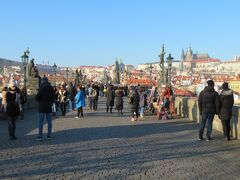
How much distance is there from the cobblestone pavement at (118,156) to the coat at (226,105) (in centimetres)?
68

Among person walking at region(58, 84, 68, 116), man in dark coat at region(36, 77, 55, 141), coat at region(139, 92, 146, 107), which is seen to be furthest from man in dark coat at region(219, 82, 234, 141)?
person walking at region(58, 84, 68, 116)

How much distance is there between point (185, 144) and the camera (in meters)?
11.2

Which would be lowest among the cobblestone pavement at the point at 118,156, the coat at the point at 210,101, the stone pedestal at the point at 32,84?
the cobblestone pavement at the point at 118,156

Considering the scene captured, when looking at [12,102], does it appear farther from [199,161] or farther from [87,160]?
[199,161]

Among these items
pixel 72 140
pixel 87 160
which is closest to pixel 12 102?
pixel 72 140

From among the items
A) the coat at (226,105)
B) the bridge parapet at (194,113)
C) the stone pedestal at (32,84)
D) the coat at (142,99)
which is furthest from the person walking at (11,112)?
the stone pedestal at (32,84)

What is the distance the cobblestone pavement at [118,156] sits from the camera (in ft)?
24.7

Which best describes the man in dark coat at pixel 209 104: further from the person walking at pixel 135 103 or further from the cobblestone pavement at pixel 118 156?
the person walking at pixel 135 103

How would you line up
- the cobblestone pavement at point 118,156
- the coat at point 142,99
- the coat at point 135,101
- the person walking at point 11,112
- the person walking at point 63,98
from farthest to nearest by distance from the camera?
the person walking at point 63,98
the coat at point 142,99
the coat at point 135,101
the person walking at point 11,112
the cobblestone pavement at point 118,156

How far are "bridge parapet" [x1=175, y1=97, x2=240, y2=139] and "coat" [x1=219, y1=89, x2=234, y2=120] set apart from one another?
1.93ft

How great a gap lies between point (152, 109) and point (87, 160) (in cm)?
1414

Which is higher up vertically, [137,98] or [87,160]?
[137,98]

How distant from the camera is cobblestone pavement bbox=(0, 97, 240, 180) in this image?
753cm

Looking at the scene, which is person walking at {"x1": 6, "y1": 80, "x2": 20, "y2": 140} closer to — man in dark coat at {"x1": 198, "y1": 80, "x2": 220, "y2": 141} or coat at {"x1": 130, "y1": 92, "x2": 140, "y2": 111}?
man in dark coat at {"x1": 198, "y1": 80, "x2": 220, "y2": 141}
